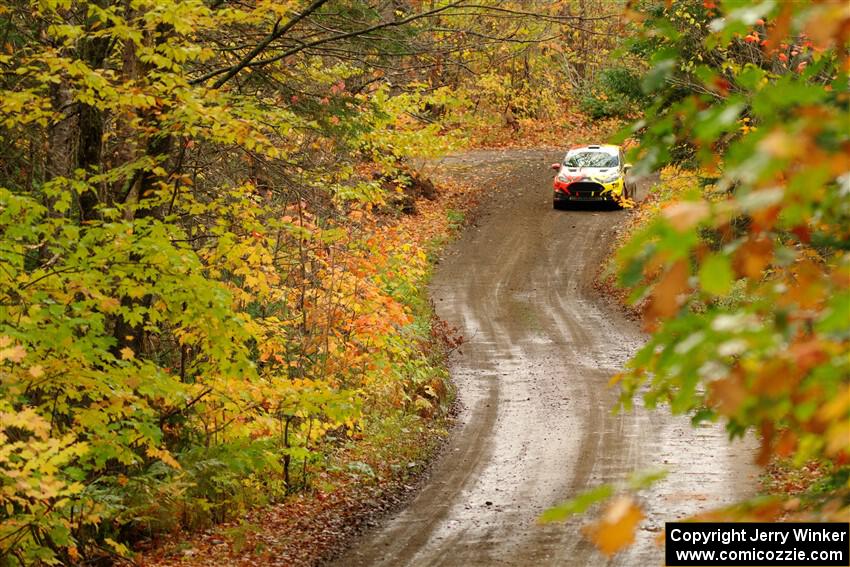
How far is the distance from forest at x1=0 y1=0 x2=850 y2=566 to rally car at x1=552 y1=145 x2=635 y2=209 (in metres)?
11.5

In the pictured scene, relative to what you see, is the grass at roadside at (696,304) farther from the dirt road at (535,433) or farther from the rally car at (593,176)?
the rally car at (593,176)

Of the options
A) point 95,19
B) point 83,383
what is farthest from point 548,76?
point 83,383

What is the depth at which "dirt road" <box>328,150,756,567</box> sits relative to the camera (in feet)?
32.6

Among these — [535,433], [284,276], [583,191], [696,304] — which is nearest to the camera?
[284,276]

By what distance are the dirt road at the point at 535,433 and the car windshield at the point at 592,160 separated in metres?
2.39

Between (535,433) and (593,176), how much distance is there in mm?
16833

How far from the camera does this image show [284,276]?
41.7 ft

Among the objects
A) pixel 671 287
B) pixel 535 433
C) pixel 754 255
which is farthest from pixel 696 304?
pixel 671 287

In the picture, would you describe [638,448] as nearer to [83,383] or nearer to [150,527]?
[150,527]

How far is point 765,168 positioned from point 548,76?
41.4 m

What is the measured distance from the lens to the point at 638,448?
13297mm

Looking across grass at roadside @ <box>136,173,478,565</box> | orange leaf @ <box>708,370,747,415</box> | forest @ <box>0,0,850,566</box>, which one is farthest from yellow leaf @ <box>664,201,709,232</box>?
grass at roadside @ <box>136,173,478,565</box>

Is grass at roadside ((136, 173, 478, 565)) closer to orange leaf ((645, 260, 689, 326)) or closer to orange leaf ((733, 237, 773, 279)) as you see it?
orange leaf ((733, 237, 773, 279))

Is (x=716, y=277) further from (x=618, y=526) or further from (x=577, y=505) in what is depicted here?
(x=577, y=505)
